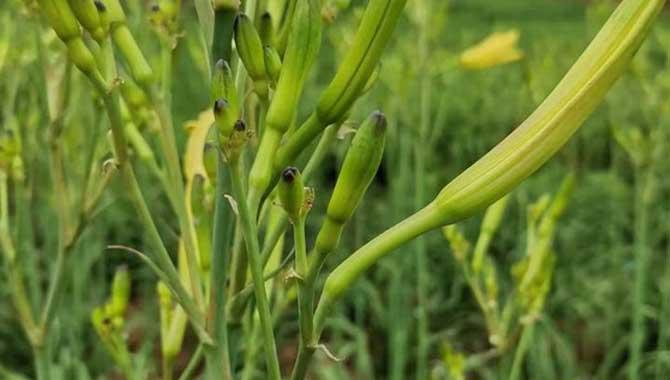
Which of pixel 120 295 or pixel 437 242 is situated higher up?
pixel 120 295

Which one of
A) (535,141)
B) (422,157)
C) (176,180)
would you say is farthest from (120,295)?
(422,157)

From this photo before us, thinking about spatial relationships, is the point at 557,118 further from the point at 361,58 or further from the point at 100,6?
the point at 100,6

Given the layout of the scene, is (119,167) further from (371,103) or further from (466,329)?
(466,329)

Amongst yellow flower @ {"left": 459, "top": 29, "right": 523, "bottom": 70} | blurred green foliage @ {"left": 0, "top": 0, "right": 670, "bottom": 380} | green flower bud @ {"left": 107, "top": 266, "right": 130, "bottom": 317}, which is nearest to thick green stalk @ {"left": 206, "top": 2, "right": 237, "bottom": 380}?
green flower bud @ {"left": 107, "top": 266, "right": 130, "bottom": 317}

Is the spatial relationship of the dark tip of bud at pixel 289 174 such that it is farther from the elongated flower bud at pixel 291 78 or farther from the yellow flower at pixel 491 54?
the yellow flower at pixel 491 54

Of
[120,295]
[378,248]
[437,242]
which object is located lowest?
[437,242]

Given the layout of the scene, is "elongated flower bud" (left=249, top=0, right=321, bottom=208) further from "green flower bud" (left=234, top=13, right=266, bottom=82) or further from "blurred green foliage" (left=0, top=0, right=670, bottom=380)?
"blurred green foliage" (left=0, top=0, right=670, bottom=380)

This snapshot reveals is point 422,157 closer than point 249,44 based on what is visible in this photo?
No
